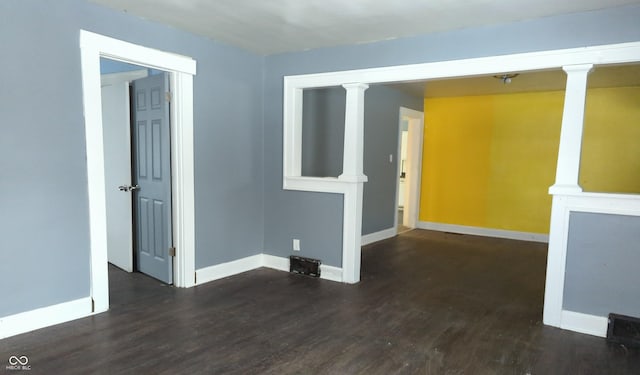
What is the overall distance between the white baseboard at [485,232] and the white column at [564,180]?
11.1ft

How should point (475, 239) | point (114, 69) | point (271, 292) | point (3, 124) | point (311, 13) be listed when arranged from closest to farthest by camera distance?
1. point (3, 124)
2. point (311, 13)
3. point (271, 292)
4. point (114, 69)
5. point (475, 239)

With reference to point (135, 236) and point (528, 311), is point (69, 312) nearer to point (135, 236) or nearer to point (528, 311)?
point (135, 236)

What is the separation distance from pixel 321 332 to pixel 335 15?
228 centimetres

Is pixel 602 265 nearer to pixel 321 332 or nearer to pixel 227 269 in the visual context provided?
pixel 321 332

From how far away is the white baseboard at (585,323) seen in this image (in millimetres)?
2746

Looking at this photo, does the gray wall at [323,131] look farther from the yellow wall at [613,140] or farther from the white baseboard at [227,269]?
the yellow wall at [613,140]

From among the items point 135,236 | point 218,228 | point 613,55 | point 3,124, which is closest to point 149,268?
point 135,236

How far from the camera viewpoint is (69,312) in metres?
2.75

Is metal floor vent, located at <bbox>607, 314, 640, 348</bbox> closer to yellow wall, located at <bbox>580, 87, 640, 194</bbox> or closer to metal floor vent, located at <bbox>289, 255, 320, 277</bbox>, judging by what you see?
metal floor vent, located at <bbox>289, 255, 320, 277</bbox>

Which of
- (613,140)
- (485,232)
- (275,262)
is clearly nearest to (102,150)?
(275,262)

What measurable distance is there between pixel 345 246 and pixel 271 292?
0.83m

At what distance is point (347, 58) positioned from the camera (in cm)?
368

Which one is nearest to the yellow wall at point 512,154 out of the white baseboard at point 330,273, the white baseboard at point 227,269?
the white baseboard at point 330,273

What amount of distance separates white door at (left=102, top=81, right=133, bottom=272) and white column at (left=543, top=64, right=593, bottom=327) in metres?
3.70
